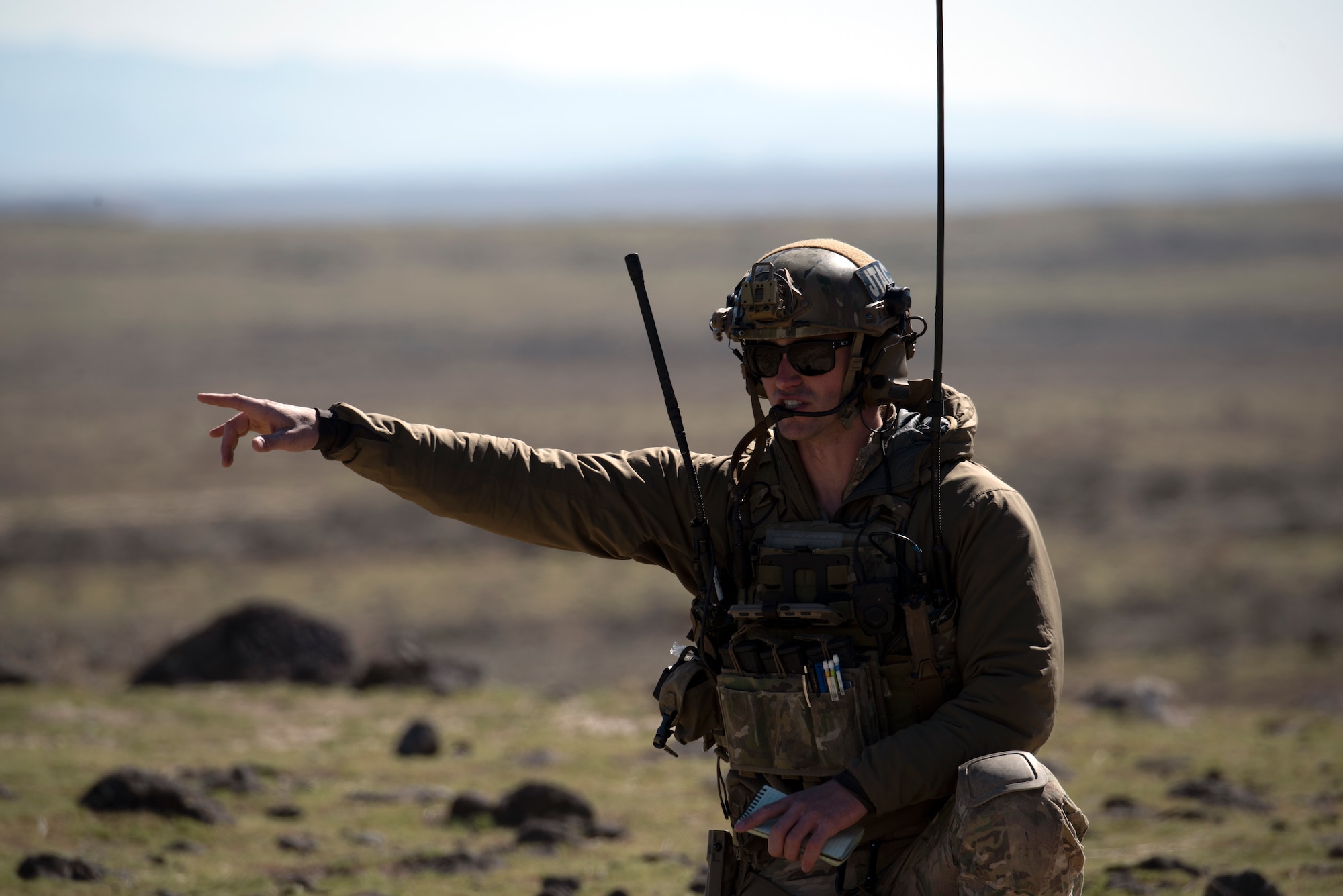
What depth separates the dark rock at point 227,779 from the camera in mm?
7645

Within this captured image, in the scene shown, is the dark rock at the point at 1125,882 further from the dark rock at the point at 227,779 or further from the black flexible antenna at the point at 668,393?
the dark rock at the point at 227,779

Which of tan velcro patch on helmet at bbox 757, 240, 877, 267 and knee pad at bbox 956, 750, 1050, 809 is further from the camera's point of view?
tan velcro patch on helmet at bbox 757, 240, 877, 267

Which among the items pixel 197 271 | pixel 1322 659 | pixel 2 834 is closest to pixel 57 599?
pixel 2 834

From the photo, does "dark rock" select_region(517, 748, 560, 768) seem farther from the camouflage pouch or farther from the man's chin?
the man's chin

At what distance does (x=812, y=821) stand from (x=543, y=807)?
12.6 ft

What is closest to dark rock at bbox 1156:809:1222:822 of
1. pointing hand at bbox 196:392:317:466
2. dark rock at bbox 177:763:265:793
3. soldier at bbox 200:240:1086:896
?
soldier at bbox 200:240:1086:896

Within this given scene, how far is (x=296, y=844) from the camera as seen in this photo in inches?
264

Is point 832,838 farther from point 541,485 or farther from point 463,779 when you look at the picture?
point 463,779

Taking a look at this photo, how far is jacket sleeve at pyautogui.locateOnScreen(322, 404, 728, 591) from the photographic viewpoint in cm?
408

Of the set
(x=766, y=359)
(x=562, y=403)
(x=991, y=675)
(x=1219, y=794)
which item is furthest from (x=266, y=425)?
(x=562, y=403)

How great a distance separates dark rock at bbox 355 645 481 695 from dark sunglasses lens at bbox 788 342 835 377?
7.13 meters

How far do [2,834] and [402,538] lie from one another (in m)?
12.1

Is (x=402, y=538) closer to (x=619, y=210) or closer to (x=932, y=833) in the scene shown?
(x=932, y=833)

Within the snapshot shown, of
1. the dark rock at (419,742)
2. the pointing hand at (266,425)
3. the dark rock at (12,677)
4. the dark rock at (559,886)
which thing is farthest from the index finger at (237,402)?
the dark rock at (12,677)
